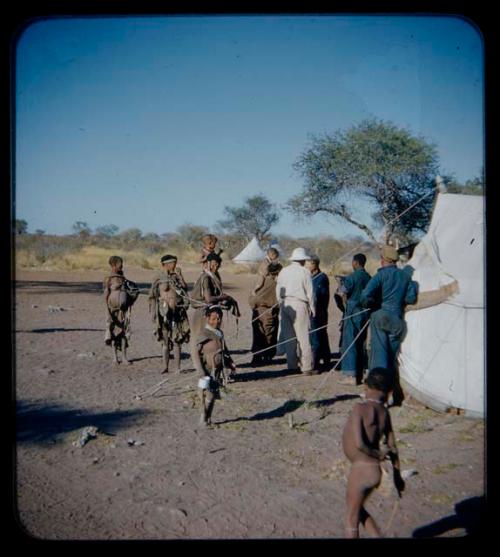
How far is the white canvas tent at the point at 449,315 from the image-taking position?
6.65 meters

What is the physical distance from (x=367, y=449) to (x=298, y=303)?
5430 millimetres

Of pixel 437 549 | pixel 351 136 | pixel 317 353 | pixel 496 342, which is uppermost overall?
pixel 351 136

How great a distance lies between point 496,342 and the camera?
14.7 feet

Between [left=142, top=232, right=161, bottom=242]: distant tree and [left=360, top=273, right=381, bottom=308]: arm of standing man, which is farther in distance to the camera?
[left=142, top=232, right=161, bottom=242]: distant tree

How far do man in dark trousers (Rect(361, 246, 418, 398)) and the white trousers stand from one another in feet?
7.35

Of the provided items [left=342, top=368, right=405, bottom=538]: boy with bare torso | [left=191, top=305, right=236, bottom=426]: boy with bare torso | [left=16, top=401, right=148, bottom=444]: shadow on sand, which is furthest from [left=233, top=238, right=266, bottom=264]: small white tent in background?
[left=342, top=368, right=405, bottom=538]: boy with bare torso

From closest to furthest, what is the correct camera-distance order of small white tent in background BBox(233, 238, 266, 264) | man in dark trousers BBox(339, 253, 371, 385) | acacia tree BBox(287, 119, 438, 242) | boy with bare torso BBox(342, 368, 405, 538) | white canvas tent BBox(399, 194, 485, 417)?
boy with bare torso BBox(342, 368, 405, 538) < white canvas tent BBox(399, 194, 485, 417) < man in dark trousers BBox(339, 253, 371, 385) < acacia tree BBox(287, 119, 438, 242) < small white tent in background BBox(233, 238, 266, 264)

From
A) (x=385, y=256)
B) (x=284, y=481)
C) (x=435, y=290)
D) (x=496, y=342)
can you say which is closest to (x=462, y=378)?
(x=435, y=290)

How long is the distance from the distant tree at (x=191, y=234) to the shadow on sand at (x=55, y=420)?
1596 inches

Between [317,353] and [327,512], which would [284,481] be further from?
[317,353]

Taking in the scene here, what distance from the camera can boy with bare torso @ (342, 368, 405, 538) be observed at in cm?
365

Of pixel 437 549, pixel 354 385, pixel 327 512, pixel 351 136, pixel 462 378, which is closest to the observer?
pixel 437 549

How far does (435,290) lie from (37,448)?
4.96 metres

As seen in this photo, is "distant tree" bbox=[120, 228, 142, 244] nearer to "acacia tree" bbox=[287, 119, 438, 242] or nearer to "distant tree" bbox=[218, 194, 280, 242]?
"distant tree" bbox=[218, 194, 280, 242]
